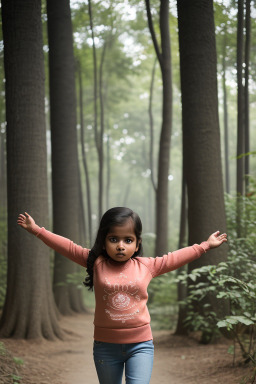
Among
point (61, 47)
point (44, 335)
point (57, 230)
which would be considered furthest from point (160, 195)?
point (44, 335)

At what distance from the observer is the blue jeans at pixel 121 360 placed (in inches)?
126

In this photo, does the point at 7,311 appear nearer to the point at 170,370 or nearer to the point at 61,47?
the point at 170,370

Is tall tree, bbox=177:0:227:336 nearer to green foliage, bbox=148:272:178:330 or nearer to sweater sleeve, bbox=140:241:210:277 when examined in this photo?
green foliage, bbox=148:272:178:330

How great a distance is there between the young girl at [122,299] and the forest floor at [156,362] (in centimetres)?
234

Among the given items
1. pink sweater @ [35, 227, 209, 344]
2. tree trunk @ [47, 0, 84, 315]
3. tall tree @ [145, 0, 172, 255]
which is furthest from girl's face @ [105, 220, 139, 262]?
tall tree @ [145, 0, 172, 255]

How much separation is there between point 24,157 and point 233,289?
4019 mm

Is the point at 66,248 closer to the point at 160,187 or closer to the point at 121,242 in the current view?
the point at 121,242

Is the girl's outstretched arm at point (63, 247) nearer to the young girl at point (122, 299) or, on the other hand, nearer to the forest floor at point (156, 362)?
the young girl at point (122, 299)

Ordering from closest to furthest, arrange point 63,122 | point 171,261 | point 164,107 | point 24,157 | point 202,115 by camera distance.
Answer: point 171,261 < point 202,115 < point 24,157 < point 63,122 < point 164,107

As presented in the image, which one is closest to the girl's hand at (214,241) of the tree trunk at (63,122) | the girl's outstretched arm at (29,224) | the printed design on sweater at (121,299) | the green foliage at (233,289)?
the printed design on sweater at (121,299)

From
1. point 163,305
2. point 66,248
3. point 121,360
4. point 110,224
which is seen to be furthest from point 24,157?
point 163,305

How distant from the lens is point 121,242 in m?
3.34

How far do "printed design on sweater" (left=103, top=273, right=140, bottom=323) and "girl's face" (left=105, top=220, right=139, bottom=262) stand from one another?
196 millimetres

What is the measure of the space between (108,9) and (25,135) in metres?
11.8
